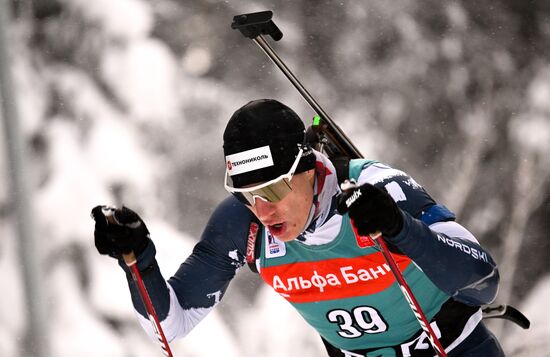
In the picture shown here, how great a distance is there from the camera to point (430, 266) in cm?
213

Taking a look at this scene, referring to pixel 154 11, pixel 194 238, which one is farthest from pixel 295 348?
pixel 154 11

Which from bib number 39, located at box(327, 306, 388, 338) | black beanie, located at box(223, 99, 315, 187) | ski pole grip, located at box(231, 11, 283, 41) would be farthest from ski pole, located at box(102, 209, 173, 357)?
ski pole grip, located at box(231, 11, 283, 41)

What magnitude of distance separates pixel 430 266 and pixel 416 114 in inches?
121

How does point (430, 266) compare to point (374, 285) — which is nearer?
point (430, 266)

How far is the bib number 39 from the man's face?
33cm

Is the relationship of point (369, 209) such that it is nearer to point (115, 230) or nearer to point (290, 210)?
point (290, 210)

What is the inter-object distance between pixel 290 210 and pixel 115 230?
0.44 metres

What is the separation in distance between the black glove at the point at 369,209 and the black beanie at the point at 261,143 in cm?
27

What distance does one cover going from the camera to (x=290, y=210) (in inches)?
90.4

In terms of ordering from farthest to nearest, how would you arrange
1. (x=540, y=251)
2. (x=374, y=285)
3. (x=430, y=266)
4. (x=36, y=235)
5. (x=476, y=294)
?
(x=540, y=251), (x=36, y=235), (x=374, y=285), (x=476, y=294), (x=430, y=266)

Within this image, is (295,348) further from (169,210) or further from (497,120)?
(497,120)

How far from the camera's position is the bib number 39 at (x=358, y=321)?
251cm

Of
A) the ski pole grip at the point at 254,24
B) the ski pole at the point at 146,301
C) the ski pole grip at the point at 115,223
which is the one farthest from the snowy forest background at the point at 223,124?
the ski pole grip at the point at 115,223

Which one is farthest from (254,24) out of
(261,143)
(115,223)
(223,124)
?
(223,124)
